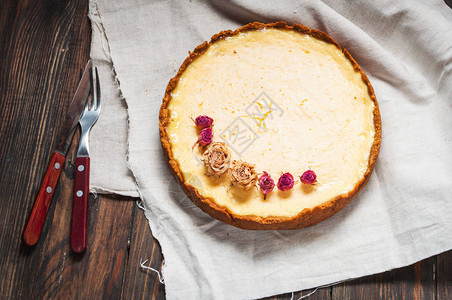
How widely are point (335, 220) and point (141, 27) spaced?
137 centimetres

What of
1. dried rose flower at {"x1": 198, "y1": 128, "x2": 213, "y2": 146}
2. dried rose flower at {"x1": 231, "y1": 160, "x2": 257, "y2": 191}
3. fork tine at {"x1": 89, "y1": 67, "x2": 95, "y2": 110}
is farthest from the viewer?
fork tine at {"x1": 89, "y1": 67, "x2": 95, "y2": 110}

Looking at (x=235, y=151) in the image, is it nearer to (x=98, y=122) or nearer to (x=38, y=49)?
(x=98, y=122)

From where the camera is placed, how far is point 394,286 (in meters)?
2.00

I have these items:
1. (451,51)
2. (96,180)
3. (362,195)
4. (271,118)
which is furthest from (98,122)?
(451,51)

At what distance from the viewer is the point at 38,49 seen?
2.32 m

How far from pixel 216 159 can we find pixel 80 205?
2.29 ft

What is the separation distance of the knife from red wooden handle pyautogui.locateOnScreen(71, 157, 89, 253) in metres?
0.10

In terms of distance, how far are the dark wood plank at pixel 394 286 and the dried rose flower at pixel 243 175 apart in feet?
2.09

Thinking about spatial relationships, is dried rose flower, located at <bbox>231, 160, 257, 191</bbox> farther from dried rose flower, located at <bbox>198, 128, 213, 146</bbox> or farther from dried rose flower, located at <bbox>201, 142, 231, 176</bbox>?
dried rose flower, located at <bbox>198, 128, 213, 146</bbox>

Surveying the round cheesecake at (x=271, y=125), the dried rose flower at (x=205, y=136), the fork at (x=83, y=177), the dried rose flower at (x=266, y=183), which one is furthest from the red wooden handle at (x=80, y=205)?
the dried rose flower at (x=266, y=183)

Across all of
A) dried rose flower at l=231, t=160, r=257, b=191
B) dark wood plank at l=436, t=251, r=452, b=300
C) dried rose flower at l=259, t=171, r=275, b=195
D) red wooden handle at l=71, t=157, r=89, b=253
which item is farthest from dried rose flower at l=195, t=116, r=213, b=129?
dark wood plank at l=436, t=251, r=452, b=300

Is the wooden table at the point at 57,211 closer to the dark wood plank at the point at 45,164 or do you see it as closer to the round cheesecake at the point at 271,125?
the dark wood plank at the point at 45,164

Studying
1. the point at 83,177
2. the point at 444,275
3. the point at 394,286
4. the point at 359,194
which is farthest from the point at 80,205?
the point at 444,275

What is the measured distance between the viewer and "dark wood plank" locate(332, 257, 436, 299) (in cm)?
199
